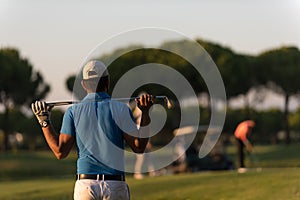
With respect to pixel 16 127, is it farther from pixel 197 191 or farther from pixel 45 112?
pixel 45 112

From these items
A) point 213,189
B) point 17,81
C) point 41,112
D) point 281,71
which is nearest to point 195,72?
point 281,71

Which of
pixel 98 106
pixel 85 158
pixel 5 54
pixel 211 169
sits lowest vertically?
pixel 211 169

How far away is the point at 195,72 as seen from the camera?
82812mm

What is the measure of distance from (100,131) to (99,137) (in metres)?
0.05

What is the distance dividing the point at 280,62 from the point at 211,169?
57745mm

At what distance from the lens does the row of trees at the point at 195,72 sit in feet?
273

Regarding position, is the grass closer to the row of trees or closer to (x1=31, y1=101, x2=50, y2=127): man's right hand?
(x1=31, y1=101, x2=50, y2=127): man's right hand

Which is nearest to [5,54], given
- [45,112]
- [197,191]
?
[197,191]

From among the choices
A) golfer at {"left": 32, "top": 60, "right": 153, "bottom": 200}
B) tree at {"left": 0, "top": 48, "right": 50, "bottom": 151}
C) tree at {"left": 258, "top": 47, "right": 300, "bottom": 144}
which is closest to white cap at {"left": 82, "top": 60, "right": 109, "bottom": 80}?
golfer at {"left": 32, "top": 60, "right": 153, "bottom": 200}

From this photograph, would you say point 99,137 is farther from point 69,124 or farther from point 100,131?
point 69,124

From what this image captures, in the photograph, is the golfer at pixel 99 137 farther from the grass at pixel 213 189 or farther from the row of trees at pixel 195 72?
the row of trees at pixel 195 72

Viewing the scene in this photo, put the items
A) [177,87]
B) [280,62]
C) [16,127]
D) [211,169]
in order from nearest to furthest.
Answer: [211,169] < [177,87] < [280,62] < [16,127]

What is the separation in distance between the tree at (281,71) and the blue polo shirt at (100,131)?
280ft

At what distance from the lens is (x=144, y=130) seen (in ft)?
21.3
